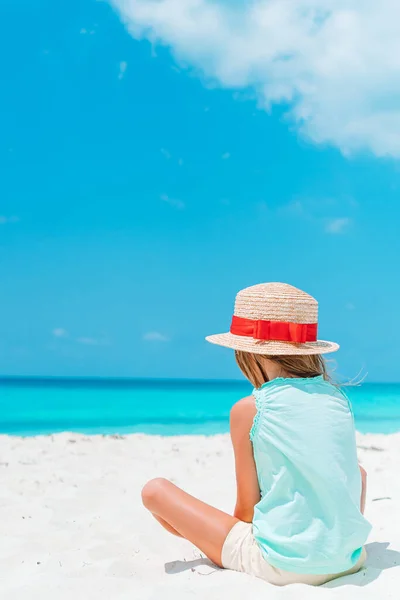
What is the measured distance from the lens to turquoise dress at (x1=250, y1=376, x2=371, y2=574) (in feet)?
8.25

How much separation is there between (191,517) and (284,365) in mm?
777

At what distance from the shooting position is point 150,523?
3.90m

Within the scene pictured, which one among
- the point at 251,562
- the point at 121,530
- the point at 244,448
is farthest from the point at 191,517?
the point at 121,530

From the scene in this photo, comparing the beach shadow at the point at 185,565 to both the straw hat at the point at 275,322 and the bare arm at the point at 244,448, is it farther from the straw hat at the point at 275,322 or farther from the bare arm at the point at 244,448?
the straw hat at the point at 275,322

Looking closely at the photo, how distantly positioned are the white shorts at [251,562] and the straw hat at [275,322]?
0.77m

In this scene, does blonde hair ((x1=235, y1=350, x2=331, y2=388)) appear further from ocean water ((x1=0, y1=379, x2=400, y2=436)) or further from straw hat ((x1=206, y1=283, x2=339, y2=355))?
ocean water ((x1=0, y1=379, x2=400, y2=436))

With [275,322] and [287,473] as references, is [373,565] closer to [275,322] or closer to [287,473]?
[287,473]

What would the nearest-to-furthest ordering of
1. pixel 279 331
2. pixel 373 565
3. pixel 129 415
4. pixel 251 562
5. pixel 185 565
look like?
pixel 251 562 → pixel 279 331 → pixel 373 565 → pixel 185 565 → pixel 129 415

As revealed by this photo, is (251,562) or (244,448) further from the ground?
(244,448)

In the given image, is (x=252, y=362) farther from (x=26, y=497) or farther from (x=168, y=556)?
(x=26, y=497)

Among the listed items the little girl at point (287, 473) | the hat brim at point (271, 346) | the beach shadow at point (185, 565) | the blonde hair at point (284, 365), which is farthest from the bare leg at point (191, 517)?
the hat brim at point (271, 346)

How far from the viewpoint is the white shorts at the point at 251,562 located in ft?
8.46

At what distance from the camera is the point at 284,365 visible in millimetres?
2742

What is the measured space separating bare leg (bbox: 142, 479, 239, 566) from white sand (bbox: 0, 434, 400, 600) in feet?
0.43
